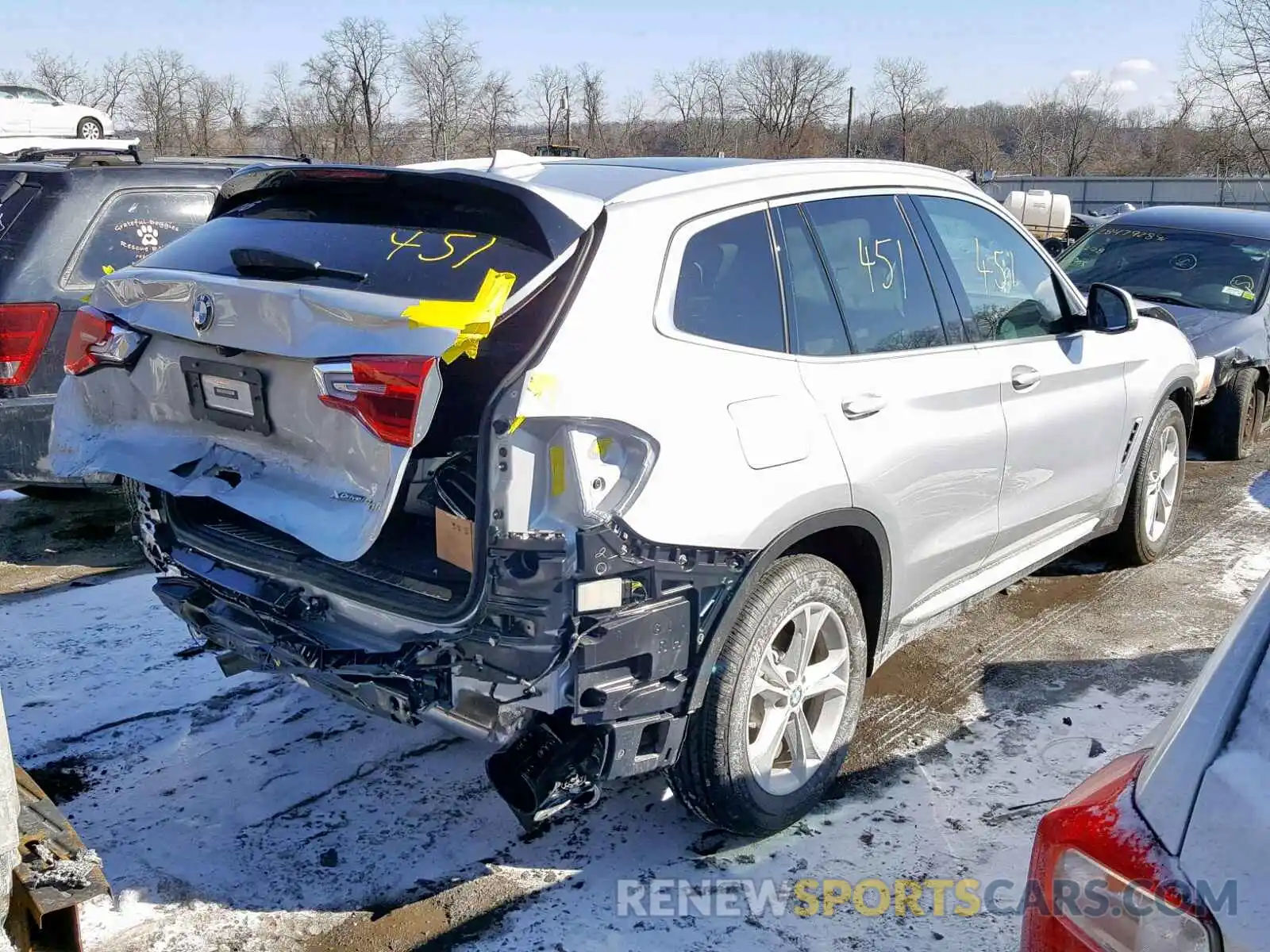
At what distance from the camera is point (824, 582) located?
3.09 meters

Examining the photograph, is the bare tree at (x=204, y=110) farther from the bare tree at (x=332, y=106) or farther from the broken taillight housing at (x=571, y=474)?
the broken taillight housing at (x=571, y=474)

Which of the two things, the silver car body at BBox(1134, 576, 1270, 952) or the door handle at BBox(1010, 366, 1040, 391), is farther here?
the door handle at BBox(1010, 366, 1040, 391)

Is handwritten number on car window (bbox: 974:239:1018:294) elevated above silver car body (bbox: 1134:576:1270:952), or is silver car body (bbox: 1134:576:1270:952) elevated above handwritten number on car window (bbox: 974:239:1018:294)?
handwritten number on car window (bbox: 974:239:1018:294)

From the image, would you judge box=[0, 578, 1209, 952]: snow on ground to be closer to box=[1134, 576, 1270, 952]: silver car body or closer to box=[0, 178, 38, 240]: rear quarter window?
box=[1134, 576, 1270, 952]: silver car body

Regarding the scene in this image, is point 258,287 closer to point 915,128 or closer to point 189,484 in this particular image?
point 189,484

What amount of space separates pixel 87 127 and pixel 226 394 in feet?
72.8

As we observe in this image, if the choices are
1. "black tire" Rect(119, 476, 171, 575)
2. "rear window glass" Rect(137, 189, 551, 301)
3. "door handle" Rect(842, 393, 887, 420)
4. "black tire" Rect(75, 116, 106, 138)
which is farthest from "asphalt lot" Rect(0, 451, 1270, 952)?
"black tire" Rect(75, 116, 106, 138)

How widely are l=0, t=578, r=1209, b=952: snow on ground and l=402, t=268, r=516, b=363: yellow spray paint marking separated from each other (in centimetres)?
154

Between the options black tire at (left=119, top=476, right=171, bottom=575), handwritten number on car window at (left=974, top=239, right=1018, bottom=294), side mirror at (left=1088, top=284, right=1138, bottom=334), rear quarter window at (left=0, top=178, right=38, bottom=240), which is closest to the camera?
black tire at (left=119, top=476, right=171, bottom=575)

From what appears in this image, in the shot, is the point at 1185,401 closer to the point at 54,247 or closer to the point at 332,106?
the point at 54,247

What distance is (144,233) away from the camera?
572 centimetres

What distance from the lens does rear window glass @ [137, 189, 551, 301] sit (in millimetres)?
2609

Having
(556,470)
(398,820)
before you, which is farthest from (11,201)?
(556,470)

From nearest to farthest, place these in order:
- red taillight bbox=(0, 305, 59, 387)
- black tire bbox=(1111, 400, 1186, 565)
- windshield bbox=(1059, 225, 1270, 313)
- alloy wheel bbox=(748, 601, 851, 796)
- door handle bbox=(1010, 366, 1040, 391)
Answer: alloy wheel bbox=(748, 601, 851, 796) < door handle bbox=(1010, 366, 1040, 391) < black tire bbox=(1111, 400, 1186, 565) < red taillight bbox=(0, 305, 59, 387) < windshield bbox=(1059, 225, 1270, 313)
